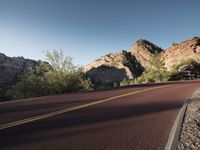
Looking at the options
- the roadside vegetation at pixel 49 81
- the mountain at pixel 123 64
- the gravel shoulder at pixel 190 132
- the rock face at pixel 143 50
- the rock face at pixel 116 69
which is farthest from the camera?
the rock face at pixel 143 50

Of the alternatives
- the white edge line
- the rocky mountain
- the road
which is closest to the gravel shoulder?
the white edge line

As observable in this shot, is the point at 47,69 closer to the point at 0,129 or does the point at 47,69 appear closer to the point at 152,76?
the point at 0,129

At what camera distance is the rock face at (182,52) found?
273 feet

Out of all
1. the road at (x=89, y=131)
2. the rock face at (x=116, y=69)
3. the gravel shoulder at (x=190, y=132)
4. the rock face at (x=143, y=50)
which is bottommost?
the gravel shoulder at (x=190, y=132)

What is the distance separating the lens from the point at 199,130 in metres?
7.00

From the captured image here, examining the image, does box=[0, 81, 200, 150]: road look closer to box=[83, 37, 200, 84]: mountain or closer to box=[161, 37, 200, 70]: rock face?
box=[161, 37, 200, 70]: rock face

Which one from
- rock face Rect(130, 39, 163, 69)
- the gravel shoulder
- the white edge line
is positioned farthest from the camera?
rock face Rect(130, 39, 163, 69)

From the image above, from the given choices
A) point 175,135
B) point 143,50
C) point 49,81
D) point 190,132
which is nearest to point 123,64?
point 143,50

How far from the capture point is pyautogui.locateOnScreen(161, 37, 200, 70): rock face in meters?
83.2

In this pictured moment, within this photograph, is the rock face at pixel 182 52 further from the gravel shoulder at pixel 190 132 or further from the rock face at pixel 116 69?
the gravel shoulder at pixel 190 132

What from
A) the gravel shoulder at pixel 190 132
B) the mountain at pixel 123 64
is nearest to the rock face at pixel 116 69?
the mountain at pixel 123 64

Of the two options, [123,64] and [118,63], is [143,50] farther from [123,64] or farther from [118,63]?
[118,63]

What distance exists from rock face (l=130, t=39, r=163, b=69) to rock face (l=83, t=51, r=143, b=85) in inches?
89.1

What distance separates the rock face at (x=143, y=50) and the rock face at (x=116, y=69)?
226 centimetres
